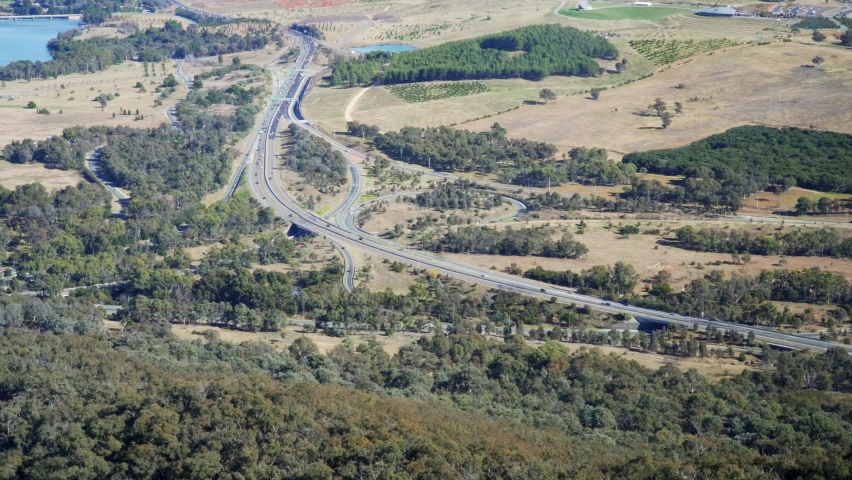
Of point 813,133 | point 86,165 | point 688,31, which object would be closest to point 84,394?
point 86,165

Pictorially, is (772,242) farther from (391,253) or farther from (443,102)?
(443,102)

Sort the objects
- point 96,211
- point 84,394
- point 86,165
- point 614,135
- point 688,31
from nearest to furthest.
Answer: point 84,394 < point 96,211 < point 86,165 < point 614,135 < point 688,31

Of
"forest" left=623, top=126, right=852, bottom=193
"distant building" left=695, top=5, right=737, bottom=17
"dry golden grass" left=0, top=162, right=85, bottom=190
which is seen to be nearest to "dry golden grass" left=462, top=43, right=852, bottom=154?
"forest" left=623, top=126, right=852, bottom=193

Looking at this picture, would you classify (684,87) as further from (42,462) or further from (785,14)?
(42,462)

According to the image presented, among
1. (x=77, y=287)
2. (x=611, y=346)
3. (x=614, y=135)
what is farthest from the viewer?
(x=614, y=135)

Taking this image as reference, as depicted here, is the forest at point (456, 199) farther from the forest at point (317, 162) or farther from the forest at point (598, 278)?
the forest at point (598, 278)

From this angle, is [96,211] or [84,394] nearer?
[84,394]

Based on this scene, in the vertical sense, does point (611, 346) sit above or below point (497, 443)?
below

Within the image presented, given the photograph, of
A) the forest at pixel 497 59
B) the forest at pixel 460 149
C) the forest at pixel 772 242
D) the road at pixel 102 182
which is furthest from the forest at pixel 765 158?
the road at pixel 102 182
